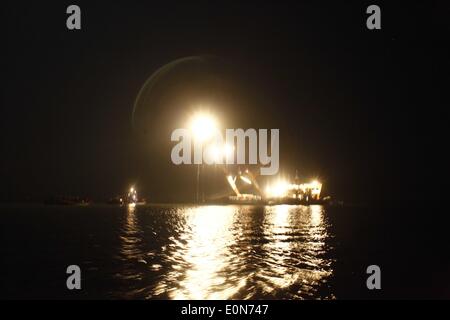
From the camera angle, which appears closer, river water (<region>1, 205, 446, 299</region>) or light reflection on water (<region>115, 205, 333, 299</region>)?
light reflection on water (<region>115, 205, 333, 299</region>)

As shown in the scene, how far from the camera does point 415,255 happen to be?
29.1 metres

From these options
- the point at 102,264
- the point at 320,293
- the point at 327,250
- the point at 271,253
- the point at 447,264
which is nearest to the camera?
the point at 320,293

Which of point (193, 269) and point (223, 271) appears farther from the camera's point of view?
point (193, 269)

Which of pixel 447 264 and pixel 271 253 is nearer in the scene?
pixel 447 264

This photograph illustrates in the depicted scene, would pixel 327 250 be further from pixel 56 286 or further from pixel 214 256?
pixel 56 286

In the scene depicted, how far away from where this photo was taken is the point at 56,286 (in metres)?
17.7

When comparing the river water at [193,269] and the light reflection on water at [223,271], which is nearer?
the light reflection on water at [223,271]

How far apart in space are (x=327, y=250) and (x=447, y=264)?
850 cm
